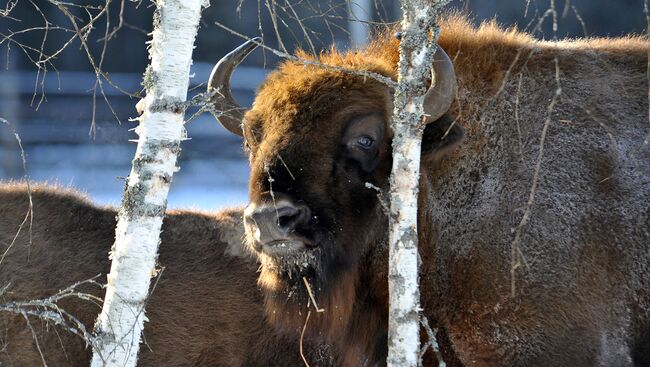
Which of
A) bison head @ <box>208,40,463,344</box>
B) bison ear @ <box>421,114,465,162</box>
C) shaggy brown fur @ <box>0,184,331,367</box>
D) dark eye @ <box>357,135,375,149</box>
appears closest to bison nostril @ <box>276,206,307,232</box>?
bison head @ <box>208,40,463,344</box>

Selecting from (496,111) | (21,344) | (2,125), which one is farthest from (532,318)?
(2,125)

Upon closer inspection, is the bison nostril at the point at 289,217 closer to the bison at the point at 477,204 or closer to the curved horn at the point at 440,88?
the bison at the point at 477,204

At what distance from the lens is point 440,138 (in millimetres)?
4488

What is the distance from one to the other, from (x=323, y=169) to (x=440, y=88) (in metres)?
0.66

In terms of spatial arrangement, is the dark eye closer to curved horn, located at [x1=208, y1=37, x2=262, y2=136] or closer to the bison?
the bison

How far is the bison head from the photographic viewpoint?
4.27 metres

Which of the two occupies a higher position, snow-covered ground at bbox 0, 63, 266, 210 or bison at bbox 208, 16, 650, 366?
snow-covered ground at bbox 0, 63, 266, 210

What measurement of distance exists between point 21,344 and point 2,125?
735cm

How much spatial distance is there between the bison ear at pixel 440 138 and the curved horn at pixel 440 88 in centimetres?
14

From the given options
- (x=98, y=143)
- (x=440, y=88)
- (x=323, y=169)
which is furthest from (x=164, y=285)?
(x=98, y=143)

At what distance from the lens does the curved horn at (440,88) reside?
170 inches

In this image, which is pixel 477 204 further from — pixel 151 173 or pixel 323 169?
pixel 151 173

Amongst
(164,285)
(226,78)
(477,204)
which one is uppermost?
(226,78)

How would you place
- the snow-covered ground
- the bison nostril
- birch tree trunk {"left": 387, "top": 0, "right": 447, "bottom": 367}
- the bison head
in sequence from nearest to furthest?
birch tree trunk {"left": 387, "top": 0, "right": 447, "bottom": 367} → the bison nostril → the bison head → the snow-covered ground
